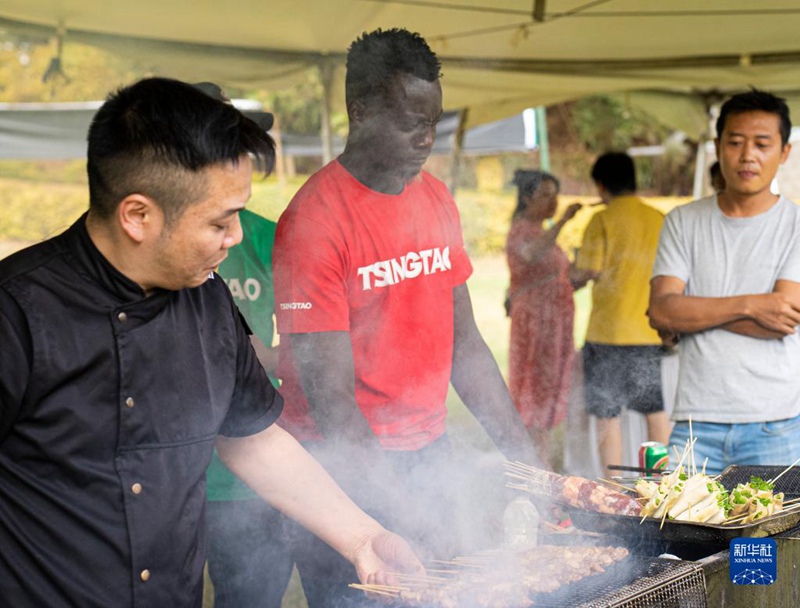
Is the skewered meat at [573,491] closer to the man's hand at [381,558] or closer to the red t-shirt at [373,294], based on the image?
the red t-shirt at [373,294]

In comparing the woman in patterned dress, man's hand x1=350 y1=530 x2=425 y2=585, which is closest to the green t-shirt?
man's hand x1=350 y1=530 x2=425 y2=585

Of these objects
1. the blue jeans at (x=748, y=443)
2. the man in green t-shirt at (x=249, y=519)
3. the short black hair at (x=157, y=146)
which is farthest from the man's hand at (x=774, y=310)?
the short black hair at (x=157, y=146)

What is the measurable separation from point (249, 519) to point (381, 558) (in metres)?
1.34

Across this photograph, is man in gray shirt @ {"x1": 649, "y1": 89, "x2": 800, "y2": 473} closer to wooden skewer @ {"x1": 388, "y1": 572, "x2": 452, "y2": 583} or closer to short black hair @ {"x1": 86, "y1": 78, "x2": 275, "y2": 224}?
wooden skewer @ {"x1": 388, "y1": 572, "x2": 452, "y2": 583}

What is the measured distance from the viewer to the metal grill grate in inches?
83.5

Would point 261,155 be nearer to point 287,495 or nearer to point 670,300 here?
point 287,495

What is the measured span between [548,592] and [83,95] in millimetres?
16751

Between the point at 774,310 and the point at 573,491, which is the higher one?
the point at 774,310

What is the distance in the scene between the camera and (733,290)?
3639 mm

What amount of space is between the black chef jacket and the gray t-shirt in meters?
2.33

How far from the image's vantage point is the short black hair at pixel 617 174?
20.2ft

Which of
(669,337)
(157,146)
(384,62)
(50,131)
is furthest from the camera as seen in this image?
(50,131)

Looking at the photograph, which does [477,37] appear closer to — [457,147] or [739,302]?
[739,302]

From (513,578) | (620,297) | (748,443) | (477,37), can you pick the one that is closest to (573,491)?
(513,578)
